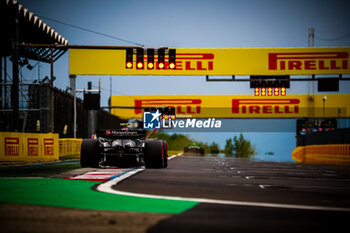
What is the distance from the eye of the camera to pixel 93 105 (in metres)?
35.0

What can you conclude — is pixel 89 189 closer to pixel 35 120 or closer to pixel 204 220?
pixel 204 220

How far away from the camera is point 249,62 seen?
3030 cm

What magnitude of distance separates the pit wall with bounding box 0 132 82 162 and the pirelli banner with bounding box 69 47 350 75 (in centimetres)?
791

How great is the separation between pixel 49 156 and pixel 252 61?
14.1 metres

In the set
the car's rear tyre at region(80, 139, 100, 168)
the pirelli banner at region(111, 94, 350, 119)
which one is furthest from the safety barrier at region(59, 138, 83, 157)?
the pirelli banner at region(111, 94, 350, 119)

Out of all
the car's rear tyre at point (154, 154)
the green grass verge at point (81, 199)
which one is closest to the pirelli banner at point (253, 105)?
the car's rear tyre at point (154, 154)

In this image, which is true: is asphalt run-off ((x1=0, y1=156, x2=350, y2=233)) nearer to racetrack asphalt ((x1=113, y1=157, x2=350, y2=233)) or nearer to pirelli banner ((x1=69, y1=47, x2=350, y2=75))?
racetrack asphalt ((x1=113, y1=157, x2=350, y2=233))

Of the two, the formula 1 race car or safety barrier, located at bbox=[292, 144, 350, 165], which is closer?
the formula 1 race car

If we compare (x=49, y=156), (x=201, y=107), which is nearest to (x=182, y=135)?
(x=201, y=107)

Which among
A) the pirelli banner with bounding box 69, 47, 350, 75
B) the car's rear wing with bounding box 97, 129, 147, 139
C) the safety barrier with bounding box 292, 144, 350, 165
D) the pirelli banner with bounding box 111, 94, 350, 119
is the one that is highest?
the pirelli banner with bounding box 69, 47, 350, 75

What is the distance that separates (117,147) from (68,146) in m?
17.4

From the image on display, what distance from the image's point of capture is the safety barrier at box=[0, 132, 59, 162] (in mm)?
20781

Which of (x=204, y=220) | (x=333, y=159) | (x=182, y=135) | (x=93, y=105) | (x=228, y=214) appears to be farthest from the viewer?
(x=182, y=135)

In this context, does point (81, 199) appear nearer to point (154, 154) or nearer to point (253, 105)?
point (154, 154)
